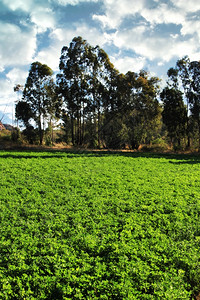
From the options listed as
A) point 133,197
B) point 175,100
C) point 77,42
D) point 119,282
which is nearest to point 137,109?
point 175,100

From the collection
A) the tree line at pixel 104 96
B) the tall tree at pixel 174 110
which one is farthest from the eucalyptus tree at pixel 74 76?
the tall tree at pixel 174 110

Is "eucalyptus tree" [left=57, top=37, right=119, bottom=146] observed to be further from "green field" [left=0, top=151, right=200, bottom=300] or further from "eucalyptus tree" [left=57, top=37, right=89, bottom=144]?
"green field" [left=0, top=151, right=200, bottom=300]

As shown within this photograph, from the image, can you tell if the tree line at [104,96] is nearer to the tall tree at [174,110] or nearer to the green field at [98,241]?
the tall tree at [174,110]

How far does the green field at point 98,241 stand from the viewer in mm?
4160

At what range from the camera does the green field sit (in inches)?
164

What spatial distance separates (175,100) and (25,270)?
117 ft

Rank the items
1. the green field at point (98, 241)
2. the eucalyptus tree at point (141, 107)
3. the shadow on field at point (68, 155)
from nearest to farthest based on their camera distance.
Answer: the green field at point (98, 241) < the shadow on field at point (68, 155) < the eucalyptus tree at point (141, 107)

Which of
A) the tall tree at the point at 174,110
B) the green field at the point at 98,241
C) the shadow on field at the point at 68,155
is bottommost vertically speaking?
the green field at the point at 98,241

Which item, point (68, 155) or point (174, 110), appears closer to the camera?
point (68, 155)

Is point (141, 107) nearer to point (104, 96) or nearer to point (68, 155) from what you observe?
point (104, 96)

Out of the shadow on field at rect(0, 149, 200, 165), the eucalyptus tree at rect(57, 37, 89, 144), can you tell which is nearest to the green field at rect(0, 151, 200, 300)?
the shadow on field at rect(0, 149, 200, 165)

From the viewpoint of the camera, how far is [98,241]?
567 centimetres

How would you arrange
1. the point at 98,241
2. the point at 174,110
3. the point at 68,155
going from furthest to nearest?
the point at 174,110 < the point at 68,155 < the point at 98,241

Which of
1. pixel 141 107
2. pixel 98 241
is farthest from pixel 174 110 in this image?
pixel 98 241
